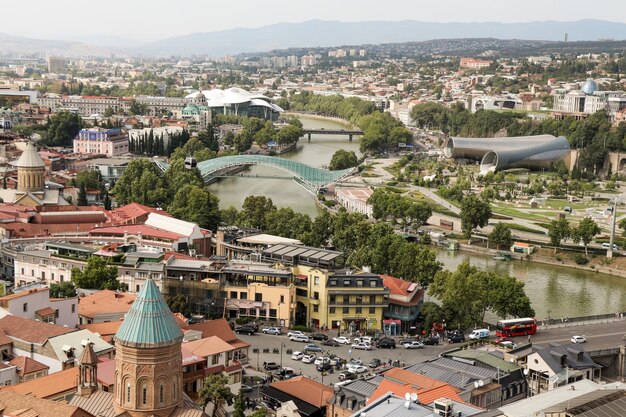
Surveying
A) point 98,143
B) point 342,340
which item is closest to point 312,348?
point 342,340

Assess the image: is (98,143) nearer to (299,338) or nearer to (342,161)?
(342,161)

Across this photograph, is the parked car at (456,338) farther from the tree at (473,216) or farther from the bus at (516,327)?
the tree at (473,216)

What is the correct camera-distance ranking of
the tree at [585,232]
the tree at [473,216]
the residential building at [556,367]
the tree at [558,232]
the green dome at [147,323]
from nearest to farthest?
the green dome at [147,323] < the residential building at [556,367] < the tree at [585,232] < the tree at [558,232] < the tree at [473,216]

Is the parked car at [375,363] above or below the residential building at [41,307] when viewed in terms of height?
below

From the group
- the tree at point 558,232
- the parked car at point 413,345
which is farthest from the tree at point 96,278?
the tree at point 558,232

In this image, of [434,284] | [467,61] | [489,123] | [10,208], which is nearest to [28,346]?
[434,284]

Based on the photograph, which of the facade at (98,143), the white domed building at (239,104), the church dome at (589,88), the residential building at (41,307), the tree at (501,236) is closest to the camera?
the residential building at (41,307)

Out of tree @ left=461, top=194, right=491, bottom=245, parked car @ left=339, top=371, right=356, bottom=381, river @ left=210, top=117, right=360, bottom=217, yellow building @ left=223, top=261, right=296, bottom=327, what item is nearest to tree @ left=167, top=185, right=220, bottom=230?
river @ left=210, top=117, right=360, bottom=217

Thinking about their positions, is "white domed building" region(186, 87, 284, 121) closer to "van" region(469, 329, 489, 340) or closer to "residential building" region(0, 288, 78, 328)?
"van" region(469, 329, 489, 340)
